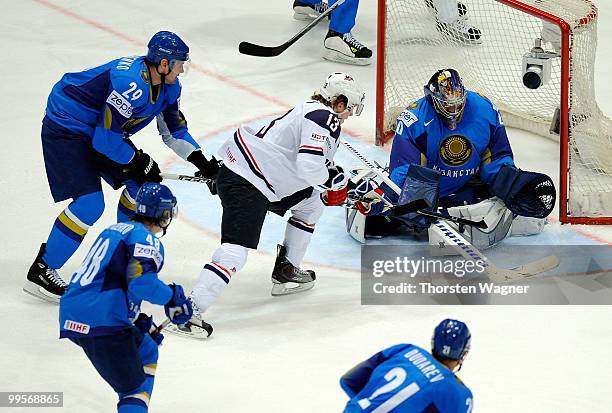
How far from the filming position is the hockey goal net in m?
5.98

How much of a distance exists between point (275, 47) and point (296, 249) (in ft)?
9.59

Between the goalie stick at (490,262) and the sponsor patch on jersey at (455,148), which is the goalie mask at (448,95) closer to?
the sponsor patch on jersey at (455,148)

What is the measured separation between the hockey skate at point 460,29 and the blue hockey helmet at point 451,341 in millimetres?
3731

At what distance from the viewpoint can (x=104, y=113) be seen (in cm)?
487

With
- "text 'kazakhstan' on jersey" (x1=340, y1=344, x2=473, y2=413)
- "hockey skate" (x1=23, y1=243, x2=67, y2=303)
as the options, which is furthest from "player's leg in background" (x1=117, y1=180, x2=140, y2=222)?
"text 'kazakhstan' on jersey" (x1=340, y1=344, x2=473, y2=413)

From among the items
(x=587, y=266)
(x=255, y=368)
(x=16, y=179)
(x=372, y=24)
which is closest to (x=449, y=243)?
(x=587, y=266)

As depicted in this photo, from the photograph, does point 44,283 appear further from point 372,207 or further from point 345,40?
point 345,40

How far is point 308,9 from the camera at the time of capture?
8406 mm

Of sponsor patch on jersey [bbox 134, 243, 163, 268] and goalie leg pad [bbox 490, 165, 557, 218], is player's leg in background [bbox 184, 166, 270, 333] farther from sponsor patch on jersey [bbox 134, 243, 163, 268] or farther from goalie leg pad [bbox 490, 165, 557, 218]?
goalie leg pad [bbox 490, 165, 557, 218]

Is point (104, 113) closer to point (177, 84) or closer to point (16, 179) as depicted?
point (177, 84)

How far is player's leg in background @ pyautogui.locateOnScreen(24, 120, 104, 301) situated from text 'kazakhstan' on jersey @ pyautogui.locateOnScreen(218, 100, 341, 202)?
519mm

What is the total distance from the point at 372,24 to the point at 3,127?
264cm

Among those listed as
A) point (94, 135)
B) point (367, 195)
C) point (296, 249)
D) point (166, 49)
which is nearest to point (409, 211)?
point (367, 195)

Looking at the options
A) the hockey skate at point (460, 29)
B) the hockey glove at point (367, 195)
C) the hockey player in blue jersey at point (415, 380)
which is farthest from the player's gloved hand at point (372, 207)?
the hockey player in blue jersey at point (415, 380)
